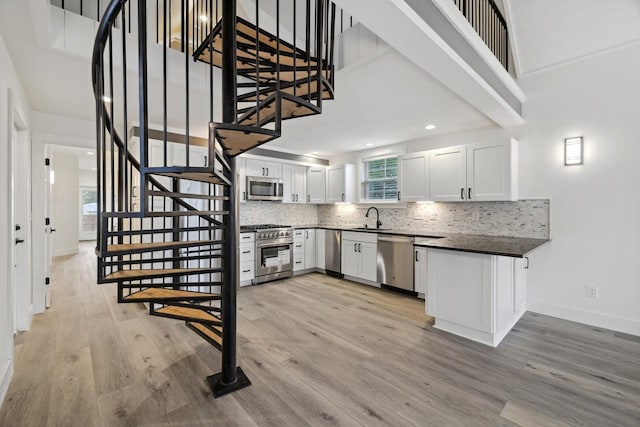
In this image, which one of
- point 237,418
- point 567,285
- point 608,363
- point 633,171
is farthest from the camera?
point 567,285

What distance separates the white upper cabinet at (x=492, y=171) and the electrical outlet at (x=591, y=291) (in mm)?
1162

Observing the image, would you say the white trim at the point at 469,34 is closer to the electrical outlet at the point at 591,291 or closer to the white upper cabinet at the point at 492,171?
the white upper cabinet at the point at 492,171

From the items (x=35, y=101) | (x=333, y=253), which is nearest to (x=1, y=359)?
(x=35, y=101)

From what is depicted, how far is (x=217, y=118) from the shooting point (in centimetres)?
345

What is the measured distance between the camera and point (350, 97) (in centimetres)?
297

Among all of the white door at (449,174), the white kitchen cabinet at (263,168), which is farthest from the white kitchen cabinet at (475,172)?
the white kitchen cabinet at (263,168)

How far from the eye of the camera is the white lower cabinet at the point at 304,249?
5336 millimetres

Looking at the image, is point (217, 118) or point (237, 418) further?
point (217, 118)

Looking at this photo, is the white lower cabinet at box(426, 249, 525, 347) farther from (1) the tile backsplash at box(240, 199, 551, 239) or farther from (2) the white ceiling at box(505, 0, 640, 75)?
(2) the white ceiling at box(505, 0, 640, 75)

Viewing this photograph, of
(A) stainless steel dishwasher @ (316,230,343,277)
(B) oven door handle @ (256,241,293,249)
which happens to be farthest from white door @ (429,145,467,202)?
(B) oven door handle @ (256,241,293,249)

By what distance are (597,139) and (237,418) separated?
4.12m

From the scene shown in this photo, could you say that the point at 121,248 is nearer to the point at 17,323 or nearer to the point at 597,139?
the point at 17,323

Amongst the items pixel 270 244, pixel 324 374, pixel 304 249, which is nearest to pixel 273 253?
pixel 270 244

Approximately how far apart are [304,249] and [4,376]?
398 centimetres
